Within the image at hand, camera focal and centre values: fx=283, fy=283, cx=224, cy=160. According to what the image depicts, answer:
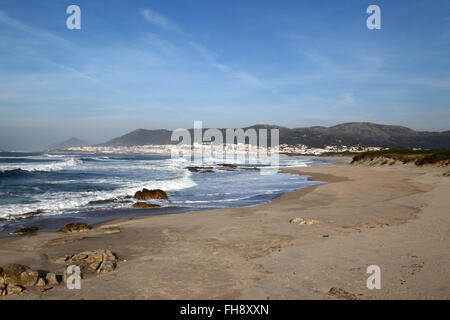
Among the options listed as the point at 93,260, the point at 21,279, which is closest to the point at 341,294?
the point at 93,260

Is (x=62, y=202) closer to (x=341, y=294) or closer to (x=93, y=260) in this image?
(x=93, y=260)

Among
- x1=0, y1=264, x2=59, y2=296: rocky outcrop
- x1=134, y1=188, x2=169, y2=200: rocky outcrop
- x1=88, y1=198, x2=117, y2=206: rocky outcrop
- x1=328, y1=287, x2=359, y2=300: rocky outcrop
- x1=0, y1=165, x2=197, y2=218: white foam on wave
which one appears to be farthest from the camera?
x1=134, y1=188, x2=169, y2=200: rocky outcrop

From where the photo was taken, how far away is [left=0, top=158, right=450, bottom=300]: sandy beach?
17.1ft

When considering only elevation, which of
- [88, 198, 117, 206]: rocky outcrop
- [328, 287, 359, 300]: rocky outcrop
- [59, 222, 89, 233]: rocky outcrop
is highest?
[328, 287, 359, 300]: rocky outcrop

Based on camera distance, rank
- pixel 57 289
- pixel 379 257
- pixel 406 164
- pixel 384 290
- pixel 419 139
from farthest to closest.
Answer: pixel 419 139, pixel 406 164, pixel 379 257, pixel 57 289, pixel 384 290

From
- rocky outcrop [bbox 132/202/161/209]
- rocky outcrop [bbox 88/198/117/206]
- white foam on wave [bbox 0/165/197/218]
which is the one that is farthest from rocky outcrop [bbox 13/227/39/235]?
rocky outcrop [bbox 132/202/161/209]

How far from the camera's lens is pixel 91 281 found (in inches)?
225

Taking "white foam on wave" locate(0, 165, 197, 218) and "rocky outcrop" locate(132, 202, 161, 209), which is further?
"rocky outcrop" locate(132, 202, 161, 209)

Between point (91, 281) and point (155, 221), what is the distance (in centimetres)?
617

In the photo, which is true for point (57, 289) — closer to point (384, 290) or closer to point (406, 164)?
point (384, 290)

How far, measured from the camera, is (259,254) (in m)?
7.23

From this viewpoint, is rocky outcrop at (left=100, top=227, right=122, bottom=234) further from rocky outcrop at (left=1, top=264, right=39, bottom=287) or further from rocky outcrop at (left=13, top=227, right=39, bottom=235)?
rocky outcrop at (left=1, top=264, right=39, bottom=287)

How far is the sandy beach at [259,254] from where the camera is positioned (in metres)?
5.20
